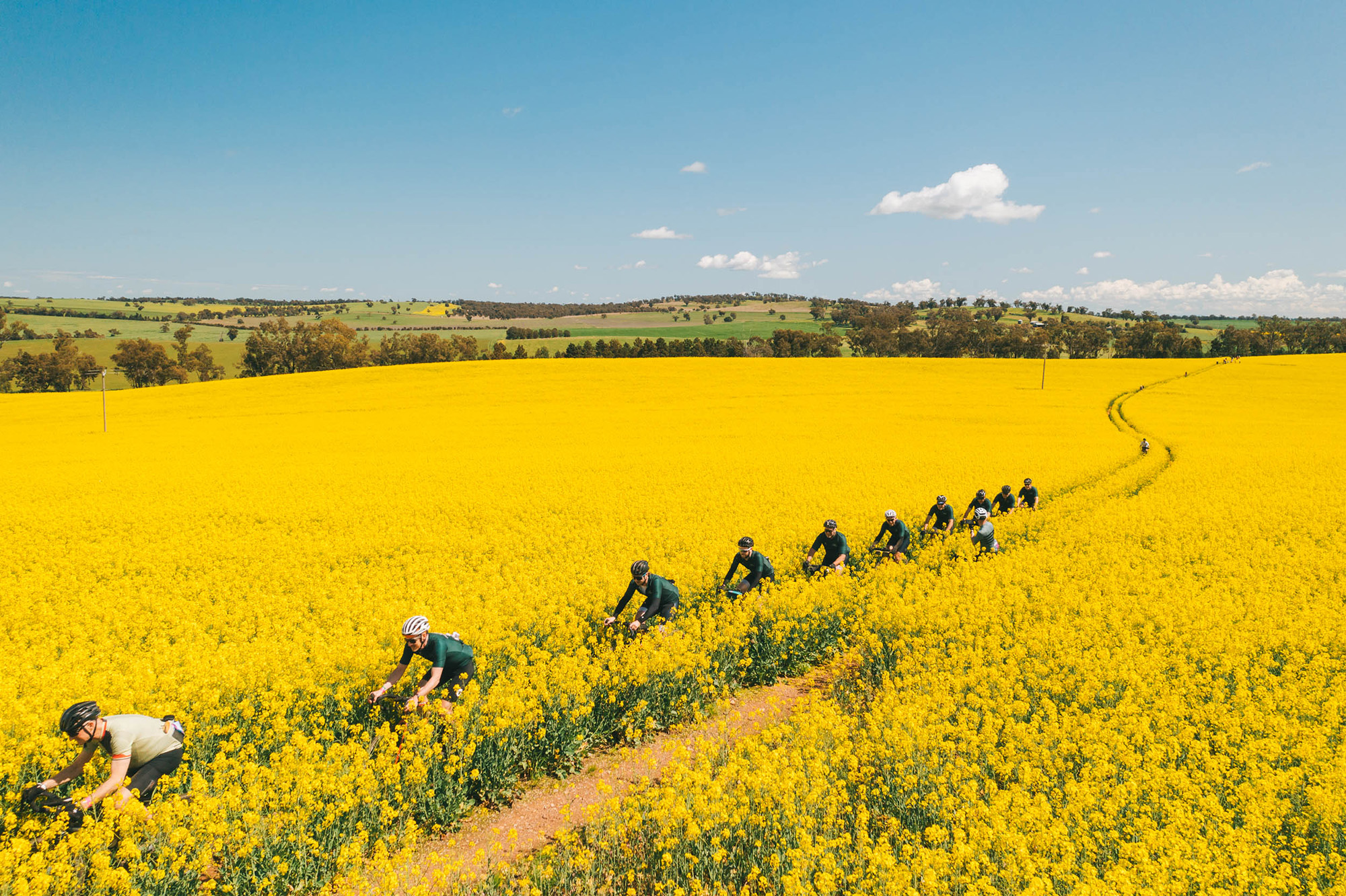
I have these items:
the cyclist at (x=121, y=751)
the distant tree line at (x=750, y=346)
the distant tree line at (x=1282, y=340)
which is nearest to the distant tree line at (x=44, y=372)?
the distant tree line at (x=750, y=346)

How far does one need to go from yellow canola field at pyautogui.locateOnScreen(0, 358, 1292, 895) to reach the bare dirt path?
1.00 feet

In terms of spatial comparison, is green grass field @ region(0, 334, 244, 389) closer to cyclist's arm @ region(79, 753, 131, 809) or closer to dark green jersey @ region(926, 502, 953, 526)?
cyclist's arm @ region(79, 753, 131, 809)

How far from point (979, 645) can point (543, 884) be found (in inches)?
265

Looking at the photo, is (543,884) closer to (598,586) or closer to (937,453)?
(598,586)

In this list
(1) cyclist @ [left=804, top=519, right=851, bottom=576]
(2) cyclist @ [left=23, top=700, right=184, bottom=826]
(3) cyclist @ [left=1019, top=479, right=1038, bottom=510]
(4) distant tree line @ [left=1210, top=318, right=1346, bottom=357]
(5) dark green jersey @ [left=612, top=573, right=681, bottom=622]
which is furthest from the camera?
(4) distant tree line @ [left=1210, top=318, right=1346, bottom=357]

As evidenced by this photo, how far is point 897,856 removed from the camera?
18.3 feet

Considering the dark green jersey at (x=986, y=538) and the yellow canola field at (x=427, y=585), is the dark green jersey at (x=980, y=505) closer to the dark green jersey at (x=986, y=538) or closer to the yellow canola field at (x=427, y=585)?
the dark green jersey at (x=986, y=538)

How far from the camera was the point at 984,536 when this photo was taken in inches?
504

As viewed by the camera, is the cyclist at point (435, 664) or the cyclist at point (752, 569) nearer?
the cyclist at point (435, 664)

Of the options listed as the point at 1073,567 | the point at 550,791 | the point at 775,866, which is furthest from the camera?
the point at 1073,567

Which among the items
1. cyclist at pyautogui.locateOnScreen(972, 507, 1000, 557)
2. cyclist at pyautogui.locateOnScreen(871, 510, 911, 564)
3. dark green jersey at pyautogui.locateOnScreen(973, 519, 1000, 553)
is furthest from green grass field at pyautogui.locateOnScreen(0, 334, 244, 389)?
Result: dark green jersey at pyautogui.locateOnScreen(973, 519, 1000, 553)

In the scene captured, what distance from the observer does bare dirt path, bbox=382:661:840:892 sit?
225 inches

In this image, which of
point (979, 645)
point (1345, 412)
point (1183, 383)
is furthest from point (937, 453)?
point (1183, 383)

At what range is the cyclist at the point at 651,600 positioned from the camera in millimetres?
8938
